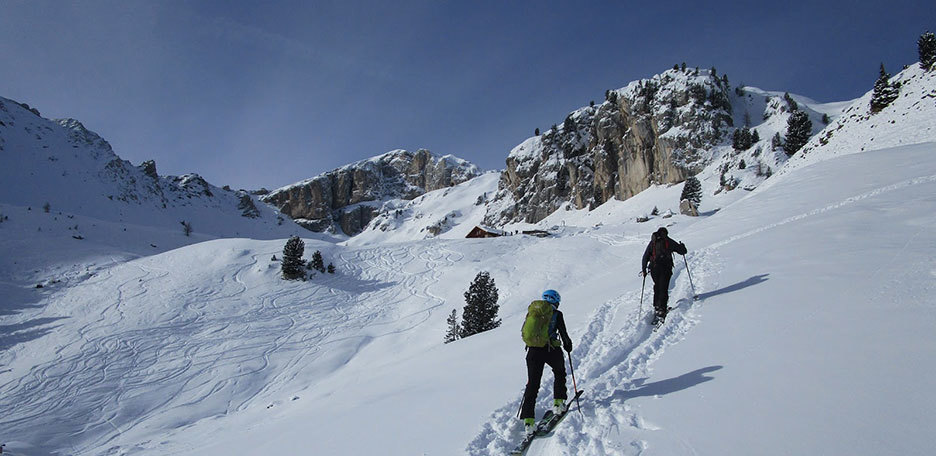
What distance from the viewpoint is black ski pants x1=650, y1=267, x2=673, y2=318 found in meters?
8.92

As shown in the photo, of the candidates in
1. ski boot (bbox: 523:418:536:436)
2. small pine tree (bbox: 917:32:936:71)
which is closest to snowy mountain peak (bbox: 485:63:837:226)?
small pine tree (bbox: 917:32:936:71)

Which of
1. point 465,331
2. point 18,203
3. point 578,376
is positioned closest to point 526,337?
point 578,376

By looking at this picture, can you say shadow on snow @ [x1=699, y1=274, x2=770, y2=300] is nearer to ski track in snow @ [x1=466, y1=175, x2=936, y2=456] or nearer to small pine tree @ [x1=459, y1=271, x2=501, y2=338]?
ski track in snow @ [x1=466, y1=175, x2=936, y2=456]

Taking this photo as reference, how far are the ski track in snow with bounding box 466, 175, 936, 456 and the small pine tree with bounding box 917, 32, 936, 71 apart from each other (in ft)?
135

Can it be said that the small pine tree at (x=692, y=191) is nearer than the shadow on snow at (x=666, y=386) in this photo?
No

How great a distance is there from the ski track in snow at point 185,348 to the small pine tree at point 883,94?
1619 inches

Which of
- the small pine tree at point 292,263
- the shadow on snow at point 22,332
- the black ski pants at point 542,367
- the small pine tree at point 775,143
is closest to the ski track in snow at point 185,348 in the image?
the small pine tree at point 292,263

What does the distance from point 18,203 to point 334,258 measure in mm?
67916

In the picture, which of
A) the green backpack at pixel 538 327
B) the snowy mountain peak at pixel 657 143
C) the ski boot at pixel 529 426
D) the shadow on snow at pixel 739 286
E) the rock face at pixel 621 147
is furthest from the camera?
the rock face at pixel 621 147

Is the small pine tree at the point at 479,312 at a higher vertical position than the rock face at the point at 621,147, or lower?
lower

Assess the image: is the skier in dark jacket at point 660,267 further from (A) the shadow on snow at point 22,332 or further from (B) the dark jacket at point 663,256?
(A) the shadow on snow at point 22,332

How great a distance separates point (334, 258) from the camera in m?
34.6

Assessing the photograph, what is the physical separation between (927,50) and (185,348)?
198 feet

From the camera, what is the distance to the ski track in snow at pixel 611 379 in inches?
179
